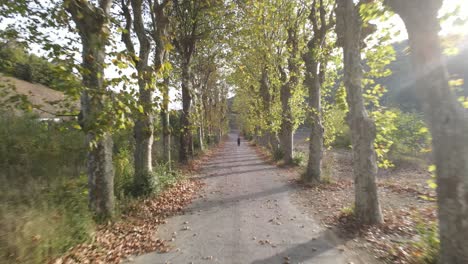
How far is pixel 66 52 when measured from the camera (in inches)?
171

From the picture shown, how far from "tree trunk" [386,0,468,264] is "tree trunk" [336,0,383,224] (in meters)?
2.75

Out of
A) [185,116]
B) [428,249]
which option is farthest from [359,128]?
[185,116]

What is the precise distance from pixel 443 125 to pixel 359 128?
3103mm

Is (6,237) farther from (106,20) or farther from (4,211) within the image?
(106,20)

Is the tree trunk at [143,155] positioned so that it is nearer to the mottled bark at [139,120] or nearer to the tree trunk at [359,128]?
the mottled bark at [139,120]

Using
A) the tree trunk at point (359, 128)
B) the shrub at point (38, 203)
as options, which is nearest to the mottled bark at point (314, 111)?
the tree trunk at point (359, 128)

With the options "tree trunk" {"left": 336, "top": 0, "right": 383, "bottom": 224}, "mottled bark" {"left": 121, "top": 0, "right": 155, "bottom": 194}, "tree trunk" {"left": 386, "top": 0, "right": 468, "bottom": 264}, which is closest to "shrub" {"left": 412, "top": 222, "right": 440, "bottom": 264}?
"tree trunk" {"left": 386, "top": 0, "right": 468, "bottom": 264}

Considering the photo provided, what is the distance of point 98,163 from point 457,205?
261 inches

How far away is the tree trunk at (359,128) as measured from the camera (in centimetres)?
644

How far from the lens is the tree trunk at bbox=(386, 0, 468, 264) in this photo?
3414mm

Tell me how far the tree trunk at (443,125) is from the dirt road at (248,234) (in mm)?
1799

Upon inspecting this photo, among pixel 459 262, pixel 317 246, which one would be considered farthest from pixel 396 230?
pixel 459 262

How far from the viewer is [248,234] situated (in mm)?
6195

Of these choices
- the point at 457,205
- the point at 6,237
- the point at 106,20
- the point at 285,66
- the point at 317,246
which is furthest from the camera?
the point at 285,66
